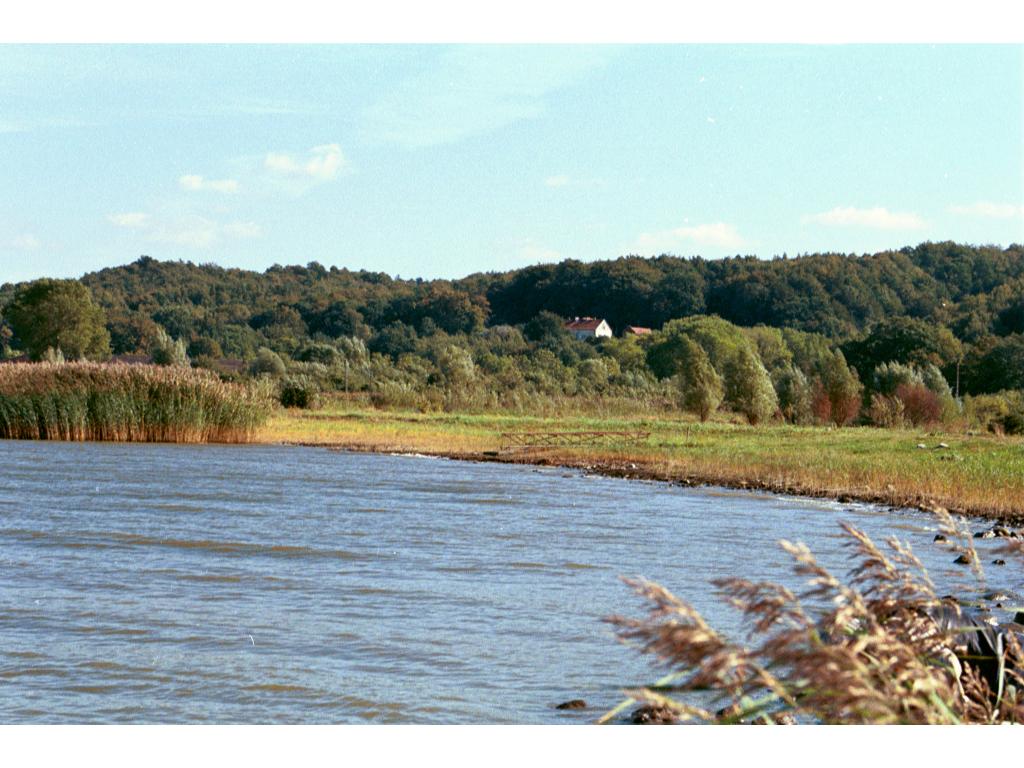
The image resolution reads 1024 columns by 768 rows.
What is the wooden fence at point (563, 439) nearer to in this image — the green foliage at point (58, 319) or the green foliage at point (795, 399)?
the green foliage at point (795, 399)

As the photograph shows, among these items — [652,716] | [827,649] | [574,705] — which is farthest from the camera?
[574,705]

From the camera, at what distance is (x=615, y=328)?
336 feet

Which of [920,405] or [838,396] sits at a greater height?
[838,396]

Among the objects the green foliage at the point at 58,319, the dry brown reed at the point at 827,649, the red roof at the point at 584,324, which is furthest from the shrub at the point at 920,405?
the red roof at the point at 584,324

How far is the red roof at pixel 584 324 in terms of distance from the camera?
3841 inches

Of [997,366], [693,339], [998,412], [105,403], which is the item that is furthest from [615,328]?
[105,403]

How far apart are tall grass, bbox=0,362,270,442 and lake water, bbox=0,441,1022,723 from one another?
35.7 feet

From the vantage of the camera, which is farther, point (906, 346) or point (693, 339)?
point (693, 339)

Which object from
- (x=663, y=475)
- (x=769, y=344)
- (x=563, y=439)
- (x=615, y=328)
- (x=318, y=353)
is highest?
(x=615, y=328)

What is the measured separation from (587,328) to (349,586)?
85999 millimetres

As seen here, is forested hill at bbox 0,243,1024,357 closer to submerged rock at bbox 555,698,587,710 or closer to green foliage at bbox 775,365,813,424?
green foliage at bbox 775,365,813,424

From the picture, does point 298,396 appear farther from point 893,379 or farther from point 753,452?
point 753,452
